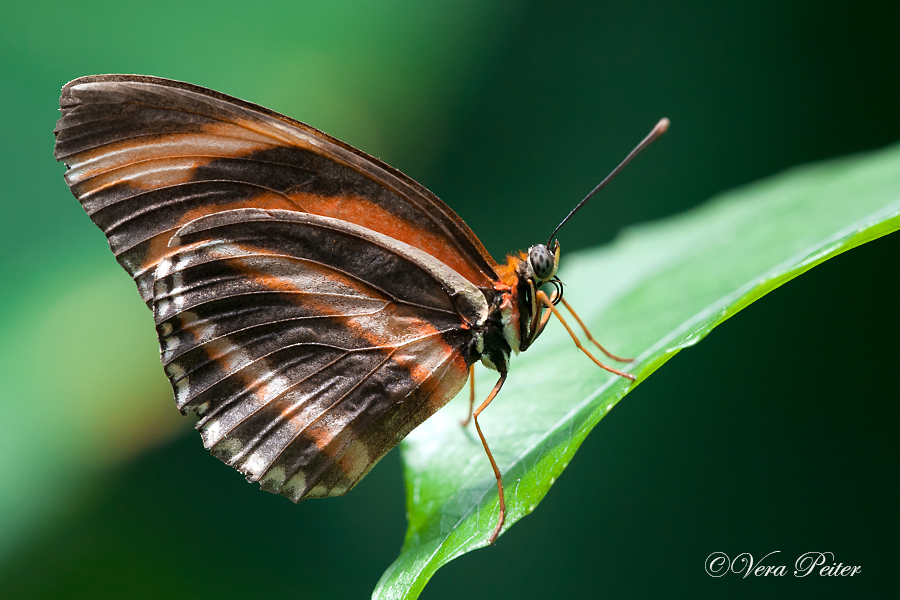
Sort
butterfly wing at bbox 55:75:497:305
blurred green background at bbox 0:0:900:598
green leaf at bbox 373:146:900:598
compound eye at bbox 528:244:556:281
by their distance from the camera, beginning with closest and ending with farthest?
green leaf at bbox 373:146:900:598 < butterfly wing at bbox 55:75:497:305 < compound eye at bbox 528:244:556:281 < blurred green background at bbox 0:0:900:598

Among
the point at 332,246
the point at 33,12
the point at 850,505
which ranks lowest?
the point at 850,505

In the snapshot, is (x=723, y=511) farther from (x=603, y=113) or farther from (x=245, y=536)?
(x=603, y=113)

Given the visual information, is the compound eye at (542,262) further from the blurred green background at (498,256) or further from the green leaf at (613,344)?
the blurred green background at (498,256)

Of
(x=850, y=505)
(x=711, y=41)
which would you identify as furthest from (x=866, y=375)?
(x=711, y=41)

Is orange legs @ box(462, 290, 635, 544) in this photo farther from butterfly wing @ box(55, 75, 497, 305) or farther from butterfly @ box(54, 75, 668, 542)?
butterfly wing @ box(55, 75, 497, 305)

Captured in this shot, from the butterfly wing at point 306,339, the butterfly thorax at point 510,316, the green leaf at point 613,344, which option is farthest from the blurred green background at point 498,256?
the butterfly wing at point 306,339

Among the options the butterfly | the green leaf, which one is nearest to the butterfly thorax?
the butterfly
